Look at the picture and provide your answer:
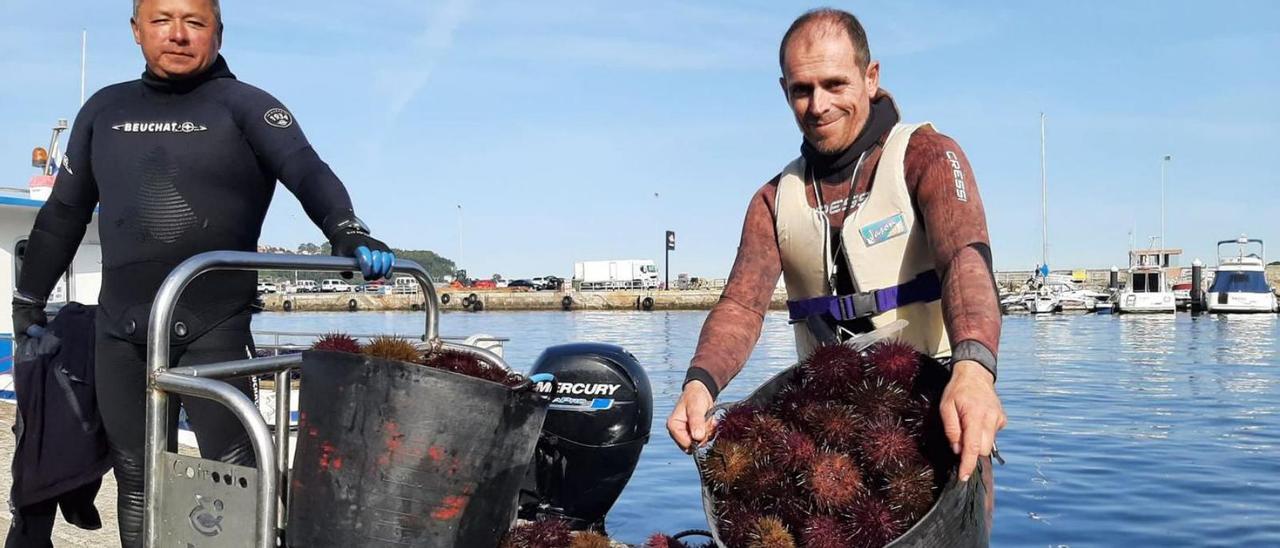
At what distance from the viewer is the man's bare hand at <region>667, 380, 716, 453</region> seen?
2436 millimetres

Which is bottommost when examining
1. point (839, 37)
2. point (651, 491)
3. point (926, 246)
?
point (651, 491)

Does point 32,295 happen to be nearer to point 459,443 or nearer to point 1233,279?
point 459,443

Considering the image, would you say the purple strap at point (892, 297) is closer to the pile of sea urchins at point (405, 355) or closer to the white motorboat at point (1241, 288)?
the pile of sea urchins at point (405, 355)

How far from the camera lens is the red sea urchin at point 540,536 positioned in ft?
8.35

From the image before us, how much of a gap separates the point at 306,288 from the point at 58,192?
95554 millimetres

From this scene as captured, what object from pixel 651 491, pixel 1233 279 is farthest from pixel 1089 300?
pixel 651 491

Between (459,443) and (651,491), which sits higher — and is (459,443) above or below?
above

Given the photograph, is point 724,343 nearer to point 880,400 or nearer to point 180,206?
point 880,400

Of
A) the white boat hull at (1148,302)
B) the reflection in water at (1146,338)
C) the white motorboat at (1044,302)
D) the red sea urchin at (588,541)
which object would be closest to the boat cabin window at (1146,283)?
the white boat hull at (1148,302)

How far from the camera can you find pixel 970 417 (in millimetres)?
1954

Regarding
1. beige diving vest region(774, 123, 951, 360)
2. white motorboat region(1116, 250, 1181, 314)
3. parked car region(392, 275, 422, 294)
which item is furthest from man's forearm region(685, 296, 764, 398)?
parked car region(392, 275, 422, 294)

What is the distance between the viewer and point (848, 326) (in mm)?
2910

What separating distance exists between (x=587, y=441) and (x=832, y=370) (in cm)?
250

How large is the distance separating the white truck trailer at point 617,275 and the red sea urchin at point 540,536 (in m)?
83.5
